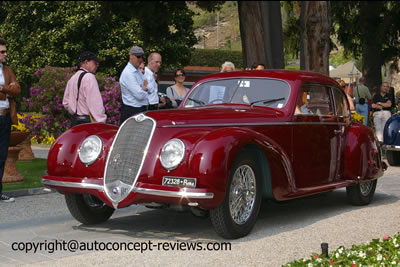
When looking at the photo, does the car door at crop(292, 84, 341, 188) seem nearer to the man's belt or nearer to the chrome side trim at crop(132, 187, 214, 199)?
the chrome side trim at crop(132, 187, 214, 199)

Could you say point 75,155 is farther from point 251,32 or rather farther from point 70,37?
point 70,37

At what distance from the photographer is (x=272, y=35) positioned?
1705 cm

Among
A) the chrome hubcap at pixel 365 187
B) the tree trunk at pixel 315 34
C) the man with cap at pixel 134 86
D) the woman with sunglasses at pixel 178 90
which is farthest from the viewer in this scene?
the tree trunk at pixel 315 34

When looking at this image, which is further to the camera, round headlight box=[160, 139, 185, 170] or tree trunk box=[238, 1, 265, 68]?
tree trunk box=[238, 1, 265, 68]

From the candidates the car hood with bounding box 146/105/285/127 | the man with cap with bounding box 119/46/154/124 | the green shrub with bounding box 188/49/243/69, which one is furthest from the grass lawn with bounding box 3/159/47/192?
the green shrub with bounding box 188/49/243/69

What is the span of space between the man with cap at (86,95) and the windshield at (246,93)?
4.99ft

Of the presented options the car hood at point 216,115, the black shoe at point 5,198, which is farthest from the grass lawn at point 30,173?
the car hood at point 216,115

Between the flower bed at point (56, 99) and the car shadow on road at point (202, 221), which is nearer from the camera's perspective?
the car shadow on road at point (202, 221)

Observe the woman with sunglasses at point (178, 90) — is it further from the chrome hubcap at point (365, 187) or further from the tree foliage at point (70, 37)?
the tree foliage at point (70, 37)

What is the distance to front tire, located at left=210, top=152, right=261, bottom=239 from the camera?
22.5 ft

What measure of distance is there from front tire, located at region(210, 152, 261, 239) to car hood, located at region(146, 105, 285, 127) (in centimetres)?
50

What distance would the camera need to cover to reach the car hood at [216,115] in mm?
7156

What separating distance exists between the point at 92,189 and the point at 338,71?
31246 mm

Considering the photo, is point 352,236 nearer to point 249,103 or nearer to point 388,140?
point 249,103
